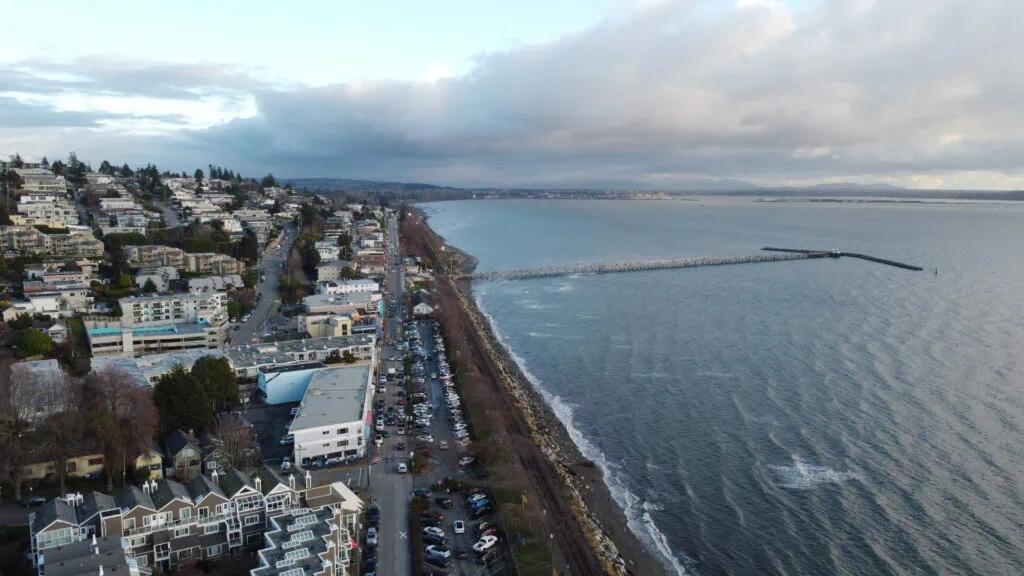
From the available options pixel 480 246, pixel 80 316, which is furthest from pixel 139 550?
pixel 480 246

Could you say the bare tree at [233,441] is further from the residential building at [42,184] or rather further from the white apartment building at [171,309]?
the residential building at [42,184]

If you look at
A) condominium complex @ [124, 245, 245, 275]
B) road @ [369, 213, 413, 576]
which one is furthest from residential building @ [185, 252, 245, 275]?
road @ [369, 213, 413, 576]

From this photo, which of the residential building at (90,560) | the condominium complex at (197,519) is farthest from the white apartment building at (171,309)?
the residential building at (90,560)

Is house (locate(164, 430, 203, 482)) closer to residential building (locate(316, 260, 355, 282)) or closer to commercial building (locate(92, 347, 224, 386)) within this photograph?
commercial building (locate(92, 347, 224, 386))

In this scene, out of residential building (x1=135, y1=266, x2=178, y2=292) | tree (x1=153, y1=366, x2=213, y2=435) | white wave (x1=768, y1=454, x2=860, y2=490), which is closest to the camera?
white wave (x1=768, y1=454, x2=860, y2=490)

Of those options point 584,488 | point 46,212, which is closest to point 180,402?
point 584,488

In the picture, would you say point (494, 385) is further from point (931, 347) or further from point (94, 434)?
point (931, 347)

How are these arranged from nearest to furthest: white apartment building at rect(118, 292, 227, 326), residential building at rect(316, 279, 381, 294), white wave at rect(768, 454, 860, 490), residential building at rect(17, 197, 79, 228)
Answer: white wave at rect(768, 454, 860, 490) → white apartment building at rect(118, 292, 227, 326) → residential building at rect(316, 279, 381, 294) → residential building at rect(17, 197, 79, 228)
